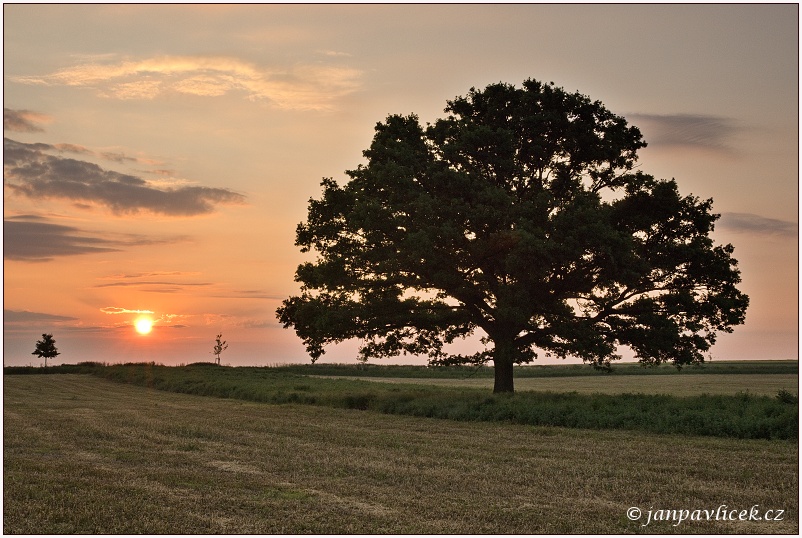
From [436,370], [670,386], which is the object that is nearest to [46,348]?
[436,370]

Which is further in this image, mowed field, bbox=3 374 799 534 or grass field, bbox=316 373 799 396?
grass field, bbox=316 373 799 396

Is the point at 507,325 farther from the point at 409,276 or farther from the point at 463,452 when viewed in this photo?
the point at 463,452

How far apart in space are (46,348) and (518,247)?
121 m

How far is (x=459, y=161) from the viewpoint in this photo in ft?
119

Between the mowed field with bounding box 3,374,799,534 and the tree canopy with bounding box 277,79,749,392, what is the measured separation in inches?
367

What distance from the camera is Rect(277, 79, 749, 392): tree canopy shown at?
34000 mm

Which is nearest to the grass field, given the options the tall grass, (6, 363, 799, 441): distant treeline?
(6, 363, 799, 441): distant treeline

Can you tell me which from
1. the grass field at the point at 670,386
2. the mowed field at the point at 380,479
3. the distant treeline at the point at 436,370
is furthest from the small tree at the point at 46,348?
the mowed field at the point at 380,479

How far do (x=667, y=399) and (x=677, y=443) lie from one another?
28.2ft

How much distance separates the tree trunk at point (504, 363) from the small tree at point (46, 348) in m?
115

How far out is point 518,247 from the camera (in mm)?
32438

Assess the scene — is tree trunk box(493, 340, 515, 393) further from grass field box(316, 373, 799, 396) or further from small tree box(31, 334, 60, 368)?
small tree box(31, 334, 60, 368)

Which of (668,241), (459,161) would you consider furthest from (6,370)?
(668,241)

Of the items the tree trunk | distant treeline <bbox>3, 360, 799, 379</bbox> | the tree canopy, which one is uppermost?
the tree canopy
